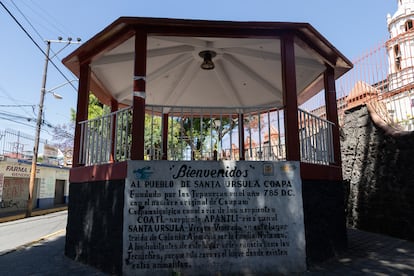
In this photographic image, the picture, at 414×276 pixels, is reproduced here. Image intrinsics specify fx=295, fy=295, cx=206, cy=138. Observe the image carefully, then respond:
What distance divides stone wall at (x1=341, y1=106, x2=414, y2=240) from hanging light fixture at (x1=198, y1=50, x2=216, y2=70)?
13.8ft

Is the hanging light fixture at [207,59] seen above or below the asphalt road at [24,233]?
above

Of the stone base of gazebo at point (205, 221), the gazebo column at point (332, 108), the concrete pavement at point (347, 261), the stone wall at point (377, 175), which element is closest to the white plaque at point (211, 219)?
the stone base of gazebo at point (205, 221)

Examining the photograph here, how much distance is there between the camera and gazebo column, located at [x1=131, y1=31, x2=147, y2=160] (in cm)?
459

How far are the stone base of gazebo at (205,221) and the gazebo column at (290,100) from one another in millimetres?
282

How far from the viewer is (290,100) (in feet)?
16.5

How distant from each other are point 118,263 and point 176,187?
136 centimetres

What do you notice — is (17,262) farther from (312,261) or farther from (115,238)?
(312,261)

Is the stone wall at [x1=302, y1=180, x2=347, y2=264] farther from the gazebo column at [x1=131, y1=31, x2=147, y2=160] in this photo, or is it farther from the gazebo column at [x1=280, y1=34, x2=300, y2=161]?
the gazebo column at [x1=131, y1=31, x2=147, y2=160]

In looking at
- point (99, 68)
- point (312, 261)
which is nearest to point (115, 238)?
point (312, 261)

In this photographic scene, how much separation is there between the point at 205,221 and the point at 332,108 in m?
3.85

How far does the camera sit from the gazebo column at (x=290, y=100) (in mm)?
4812

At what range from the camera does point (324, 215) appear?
498 centimetres

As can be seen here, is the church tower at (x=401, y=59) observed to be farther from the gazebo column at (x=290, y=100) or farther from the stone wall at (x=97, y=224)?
the stone wall at (x=97, y=224)

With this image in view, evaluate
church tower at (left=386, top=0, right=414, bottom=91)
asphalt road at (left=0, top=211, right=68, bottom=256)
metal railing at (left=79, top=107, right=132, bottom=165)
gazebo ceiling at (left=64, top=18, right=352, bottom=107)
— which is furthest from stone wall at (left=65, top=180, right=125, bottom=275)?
church tower at (left=386, top=0, right=414, bottom=91)
